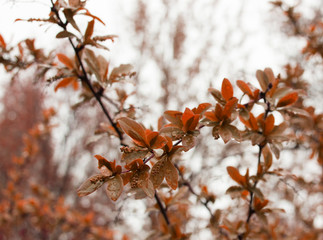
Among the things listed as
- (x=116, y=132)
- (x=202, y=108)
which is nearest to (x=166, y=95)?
(x=116, y=132)

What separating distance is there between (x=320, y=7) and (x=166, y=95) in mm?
3073

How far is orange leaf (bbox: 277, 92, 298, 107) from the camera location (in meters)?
1.05

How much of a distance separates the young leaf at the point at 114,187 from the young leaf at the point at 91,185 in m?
0.03

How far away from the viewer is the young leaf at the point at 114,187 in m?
0.70

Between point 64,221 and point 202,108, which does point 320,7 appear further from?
point 64,221

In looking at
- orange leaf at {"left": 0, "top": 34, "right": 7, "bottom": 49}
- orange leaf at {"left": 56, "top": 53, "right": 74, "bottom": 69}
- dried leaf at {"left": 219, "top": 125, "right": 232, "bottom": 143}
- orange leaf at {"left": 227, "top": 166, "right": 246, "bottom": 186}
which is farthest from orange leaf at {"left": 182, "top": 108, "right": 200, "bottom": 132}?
orange leaf at {"left": 0, "top": 34, "right": 7, "bottom": 49}

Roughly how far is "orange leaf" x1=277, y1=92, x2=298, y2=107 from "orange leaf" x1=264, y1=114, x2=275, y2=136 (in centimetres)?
11

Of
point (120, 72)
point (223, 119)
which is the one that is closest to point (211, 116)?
point (223, 119)

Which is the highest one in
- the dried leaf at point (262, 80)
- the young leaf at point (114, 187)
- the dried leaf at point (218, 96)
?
the dried leaf at point (262, 80)

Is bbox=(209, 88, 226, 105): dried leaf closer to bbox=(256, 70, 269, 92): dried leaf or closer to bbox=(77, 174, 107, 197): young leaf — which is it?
bbox=(256, 70, 269, 92): dried leaf

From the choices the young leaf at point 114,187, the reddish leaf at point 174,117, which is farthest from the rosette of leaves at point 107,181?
the reddish leaf at point 174,117

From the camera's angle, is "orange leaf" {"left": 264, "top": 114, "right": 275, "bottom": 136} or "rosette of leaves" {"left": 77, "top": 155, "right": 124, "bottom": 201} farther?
"orange leaf" {"left": 264, "top": 114, "right": 275, "bottom": 136}

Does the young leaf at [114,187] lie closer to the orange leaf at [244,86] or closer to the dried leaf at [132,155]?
the dried leaf at [132,155]

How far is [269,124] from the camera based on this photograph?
1.01 metres
